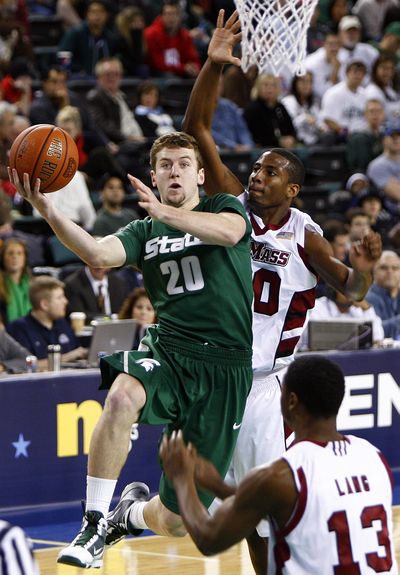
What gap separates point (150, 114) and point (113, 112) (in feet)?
1.75

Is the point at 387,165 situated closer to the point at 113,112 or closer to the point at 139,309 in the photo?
the point at 113,112

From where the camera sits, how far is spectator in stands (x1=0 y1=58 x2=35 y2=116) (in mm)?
14109

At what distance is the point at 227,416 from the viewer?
601cm

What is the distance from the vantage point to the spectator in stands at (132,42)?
1594cm

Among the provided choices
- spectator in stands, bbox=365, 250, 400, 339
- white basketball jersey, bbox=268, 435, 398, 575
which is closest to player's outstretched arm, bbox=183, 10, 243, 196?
white basketball jersey, bbox=268, 435, 398, 575

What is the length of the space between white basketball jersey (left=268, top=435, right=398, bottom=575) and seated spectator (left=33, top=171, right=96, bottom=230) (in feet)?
27.3

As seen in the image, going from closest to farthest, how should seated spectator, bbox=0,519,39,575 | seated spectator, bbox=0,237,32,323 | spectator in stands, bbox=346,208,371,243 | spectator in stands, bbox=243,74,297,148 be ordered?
seated spectator, bbox=0,519,39,575
seated spectator, bbox=0,237,32,323
spectator in stands, bbox=346,208,371,243
spectator in stands, bbox=243,74,297,148

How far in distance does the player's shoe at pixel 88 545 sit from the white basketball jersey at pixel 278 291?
128 centimetres

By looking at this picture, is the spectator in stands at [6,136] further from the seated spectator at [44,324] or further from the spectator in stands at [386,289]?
the spectator in stands at [386,289]

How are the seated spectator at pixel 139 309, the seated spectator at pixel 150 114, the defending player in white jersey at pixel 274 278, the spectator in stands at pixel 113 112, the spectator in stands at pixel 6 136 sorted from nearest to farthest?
the defending player in white jersey at pixel 274 278, the seated spectator at pixel 139 309, the spectator in stands at pixel 6 136, the spectator in stands at pixel 113 112, the seated spectator at pixel 150 114

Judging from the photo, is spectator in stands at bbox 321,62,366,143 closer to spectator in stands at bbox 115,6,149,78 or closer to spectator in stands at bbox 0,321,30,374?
spectator in stands at bbox 115,6,149,78

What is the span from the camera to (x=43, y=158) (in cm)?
575

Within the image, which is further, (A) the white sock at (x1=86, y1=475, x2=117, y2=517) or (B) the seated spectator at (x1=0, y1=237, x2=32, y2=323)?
(B) the seated spectator at (x1=0, y1=237, x2=32, y2=323)

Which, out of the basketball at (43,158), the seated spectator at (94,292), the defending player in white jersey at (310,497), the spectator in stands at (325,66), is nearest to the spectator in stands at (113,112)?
the seated spectator at (94,292)
